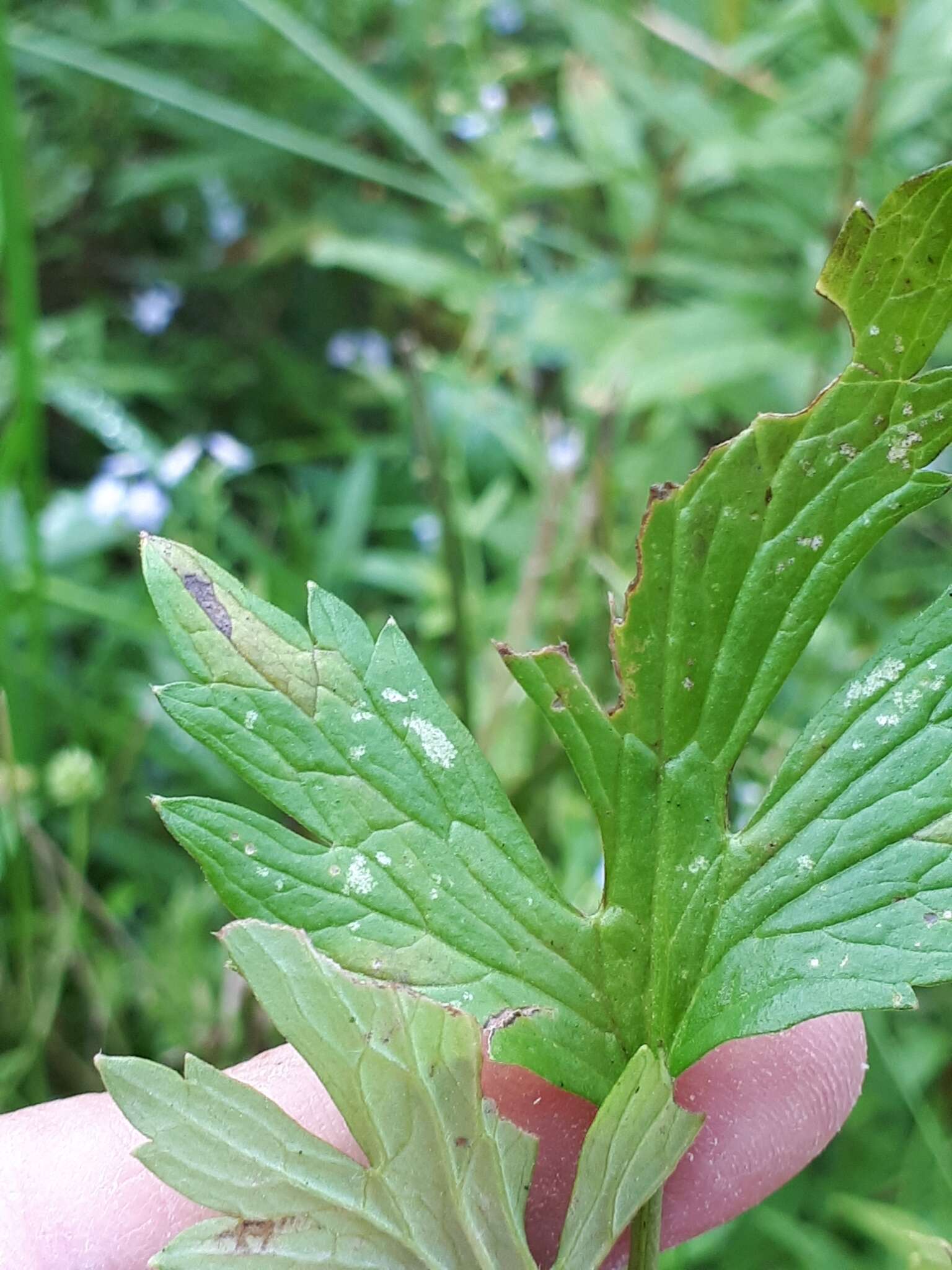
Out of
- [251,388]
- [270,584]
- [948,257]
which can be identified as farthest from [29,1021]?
[251,388]

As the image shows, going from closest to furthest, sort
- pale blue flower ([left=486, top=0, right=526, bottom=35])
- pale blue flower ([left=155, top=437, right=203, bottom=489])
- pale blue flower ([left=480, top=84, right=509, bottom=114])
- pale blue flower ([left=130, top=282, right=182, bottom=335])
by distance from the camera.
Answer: pale blue flower ([left=155, top=437, right=203, bottom=489]) < pale blue flower ([left=480, top=84, right=509, bottom=114]) < pale blue flower ([left=130, top=282, right=182, bottom=335]) < pale blue flower ([left=486, top=0, right=526, bottom=35])

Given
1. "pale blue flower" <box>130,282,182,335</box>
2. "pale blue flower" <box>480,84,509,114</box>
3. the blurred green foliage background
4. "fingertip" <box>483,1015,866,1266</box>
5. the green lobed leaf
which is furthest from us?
"pale blue flower" <box>130,282,182,335</box>

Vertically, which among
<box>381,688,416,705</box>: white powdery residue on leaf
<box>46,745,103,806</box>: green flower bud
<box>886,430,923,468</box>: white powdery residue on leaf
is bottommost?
<box>886,430,923,468</box>: white powdery residue on leaf

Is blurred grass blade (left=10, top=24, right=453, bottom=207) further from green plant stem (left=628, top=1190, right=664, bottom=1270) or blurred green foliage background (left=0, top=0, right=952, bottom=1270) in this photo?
green plant stem (left=628, top=1190, right=664, bottom=1270)

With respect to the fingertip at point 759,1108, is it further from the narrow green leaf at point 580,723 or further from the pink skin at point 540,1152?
the narrow green leaf at point 580,723

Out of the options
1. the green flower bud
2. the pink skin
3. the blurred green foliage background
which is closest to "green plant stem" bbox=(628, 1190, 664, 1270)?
the pink skin

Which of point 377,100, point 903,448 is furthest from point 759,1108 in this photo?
point 377,100

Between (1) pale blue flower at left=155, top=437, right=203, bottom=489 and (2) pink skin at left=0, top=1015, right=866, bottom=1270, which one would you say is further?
(1) pale blue flower at left=155, top=437, right=203, bottom=489

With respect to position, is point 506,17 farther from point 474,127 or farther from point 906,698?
point 906,698
